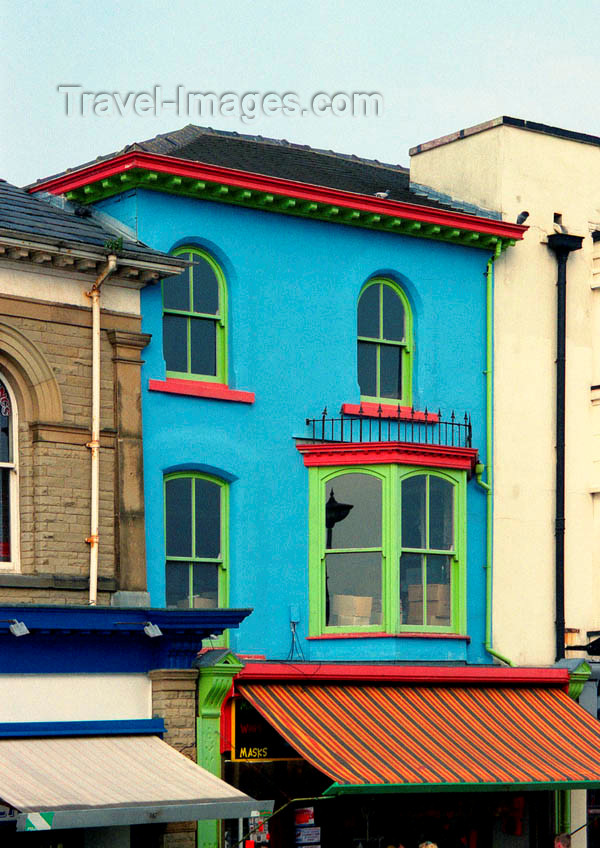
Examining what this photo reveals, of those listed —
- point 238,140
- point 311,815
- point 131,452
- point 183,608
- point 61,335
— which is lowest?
point 311,815

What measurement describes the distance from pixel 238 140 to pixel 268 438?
5727mm

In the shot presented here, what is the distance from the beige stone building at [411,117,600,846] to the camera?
83.8 ft

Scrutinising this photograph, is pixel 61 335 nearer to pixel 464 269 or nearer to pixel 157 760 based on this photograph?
pixel 157 760

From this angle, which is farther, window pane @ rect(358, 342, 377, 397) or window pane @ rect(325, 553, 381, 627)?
window pane @ rect(358, 342, 377, 397)

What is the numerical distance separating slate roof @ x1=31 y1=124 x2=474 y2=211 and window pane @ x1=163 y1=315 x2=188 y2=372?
2.26 m

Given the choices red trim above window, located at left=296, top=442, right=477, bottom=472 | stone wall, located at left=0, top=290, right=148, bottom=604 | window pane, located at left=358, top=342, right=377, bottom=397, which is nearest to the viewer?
stone wall, located at left=0, top=290, right=148, bottom=604

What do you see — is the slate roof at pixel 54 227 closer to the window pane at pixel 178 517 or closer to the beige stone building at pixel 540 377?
the window pane at pixel 178 517

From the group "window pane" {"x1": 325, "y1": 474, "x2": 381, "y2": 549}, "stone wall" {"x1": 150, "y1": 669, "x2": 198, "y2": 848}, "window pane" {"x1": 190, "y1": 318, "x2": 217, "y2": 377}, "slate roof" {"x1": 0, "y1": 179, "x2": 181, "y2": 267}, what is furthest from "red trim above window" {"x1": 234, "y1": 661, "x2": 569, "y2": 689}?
"slate roof" {"x1": 0, "y1": 179, "x2": 181, "y2": 267}

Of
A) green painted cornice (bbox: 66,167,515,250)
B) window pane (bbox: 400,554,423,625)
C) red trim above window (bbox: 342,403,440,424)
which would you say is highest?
green painted cornice (bbox: 66,167,515,250)

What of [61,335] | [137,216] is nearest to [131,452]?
[61,335]

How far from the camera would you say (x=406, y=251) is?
25125 millimetres

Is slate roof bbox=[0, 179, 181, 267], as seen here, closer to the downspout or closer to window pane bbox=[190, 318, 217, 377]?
window pane bbox=[190, 318, 217, 377]

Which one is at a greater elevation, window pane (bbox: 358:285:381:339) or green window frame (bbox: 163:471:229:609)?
window pane (bbox: 358:285:381:339)

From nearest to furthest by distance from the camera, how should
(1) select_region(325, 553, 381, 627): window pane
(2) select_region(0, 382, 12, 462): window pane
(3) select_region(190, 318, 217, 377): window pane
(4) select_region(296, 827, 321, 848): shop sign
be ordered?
(2) select_region(0, 382, 12, 462): window pane → (4) select_region(296, 827, 321, 848): shop sign → (3) select_region(190, 318, 217, 377): window pane → (1) select_region(325, 553, 381, 627): window pane
